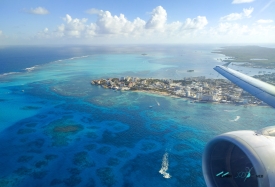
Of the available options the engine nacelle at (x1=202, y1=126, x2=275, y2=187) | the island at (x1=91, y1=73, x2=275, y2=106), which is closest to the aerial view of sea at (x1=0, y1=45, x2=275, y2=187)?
the island at (x1=91, y1=73, x2=275, y2=106)

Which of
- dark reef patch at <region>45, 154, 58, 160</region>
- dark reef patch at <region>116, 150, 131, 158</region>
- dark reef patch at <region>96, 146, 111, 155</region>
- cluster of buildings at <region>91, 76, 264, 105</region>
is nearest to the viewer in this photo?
dark reef patch at <region>45, 154, 58, 160</region>

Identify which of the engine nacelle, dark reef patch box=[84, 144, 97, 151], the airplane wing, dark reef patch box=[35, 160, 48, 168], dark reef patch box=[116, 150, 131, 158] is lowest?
dark reef patch box=[116, 150, 131, 158]

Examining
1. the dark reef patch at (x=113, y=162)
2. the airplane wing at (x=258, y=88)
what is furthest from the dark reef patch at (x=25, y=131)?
the airplane wing at (x=258, y=88)

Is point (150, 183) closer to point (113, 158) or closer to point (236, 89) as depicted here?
point (113, 158)

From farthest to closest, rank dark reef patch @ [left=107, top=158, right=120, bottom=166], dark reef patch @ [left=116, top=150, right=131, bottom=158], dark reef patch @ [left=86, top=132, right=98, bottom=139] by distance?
dark reef patch @ [left=86, top=132, right=98, bottom=139], dark reef patch @ [left=116, top=150, right=131, bottom=158], dark reef patch @ [left=107, top=158, right=120, bottom=166]

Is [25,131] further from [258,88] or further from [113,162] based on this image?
[258,88]

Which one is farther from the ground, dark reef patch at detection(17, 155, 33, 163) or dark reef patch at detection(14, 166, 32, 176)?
dark reef patch at detection(17, 155, 33, 163)

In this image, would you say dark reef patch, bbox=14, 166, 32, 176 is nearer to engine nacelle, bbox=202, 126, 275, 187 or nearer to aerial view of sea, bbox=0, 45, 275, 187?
aerial view of sea, bbox=0, 45, 275, 187

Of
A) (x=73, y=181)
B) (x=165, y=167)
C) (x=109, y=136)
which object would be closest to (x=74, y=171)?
(x=73, y=181)
